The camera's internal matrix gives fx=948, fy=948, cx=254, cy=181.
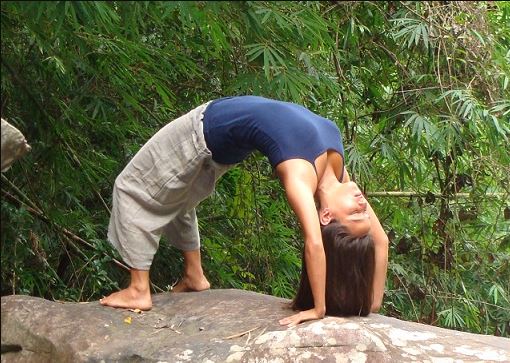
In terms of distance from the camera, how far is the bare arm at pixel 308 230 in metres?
2.99

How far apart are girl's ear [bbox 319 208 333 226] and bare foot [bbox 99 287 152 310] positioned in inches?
28.8

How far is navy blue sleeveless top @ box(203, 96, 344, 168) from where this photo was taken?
315 centimetres

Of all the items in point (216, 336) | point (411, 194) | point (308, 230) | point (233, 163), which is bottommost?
point (216, 336)

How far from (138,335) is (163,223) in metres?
0.46

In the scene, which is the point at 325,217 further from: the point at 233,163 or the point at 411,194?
the point at 411,194

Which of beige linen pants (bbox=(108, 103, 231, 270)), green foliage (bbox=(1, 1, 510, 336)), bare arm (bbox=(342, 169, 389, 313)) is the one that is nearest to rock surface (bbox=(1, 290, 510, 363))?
bare arm (bbox=(342, 169, 389, 313))

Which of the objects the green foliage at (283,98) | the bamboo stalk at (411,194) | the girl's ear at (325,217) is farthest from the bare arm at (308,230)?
the bamboo stalk at (411,194)

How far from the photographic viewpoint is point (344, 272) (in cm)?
315

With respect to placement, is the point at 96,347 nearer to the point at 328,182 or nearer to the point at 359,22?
the point at 328,182

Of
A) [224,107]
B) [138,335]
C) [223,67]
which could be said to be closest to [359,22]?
[223,67]

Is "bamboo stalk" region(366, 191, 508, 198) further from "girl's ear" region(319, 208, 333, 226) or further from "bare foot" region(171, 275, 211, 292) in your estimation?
"girl's ear" region(319, 208, 333, 226)

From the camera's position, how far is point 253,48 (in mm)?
3791

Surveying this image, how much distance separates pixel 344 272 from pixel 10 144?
125 cm

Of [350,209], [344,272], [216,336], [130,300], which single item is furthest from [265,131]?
[130,300]
